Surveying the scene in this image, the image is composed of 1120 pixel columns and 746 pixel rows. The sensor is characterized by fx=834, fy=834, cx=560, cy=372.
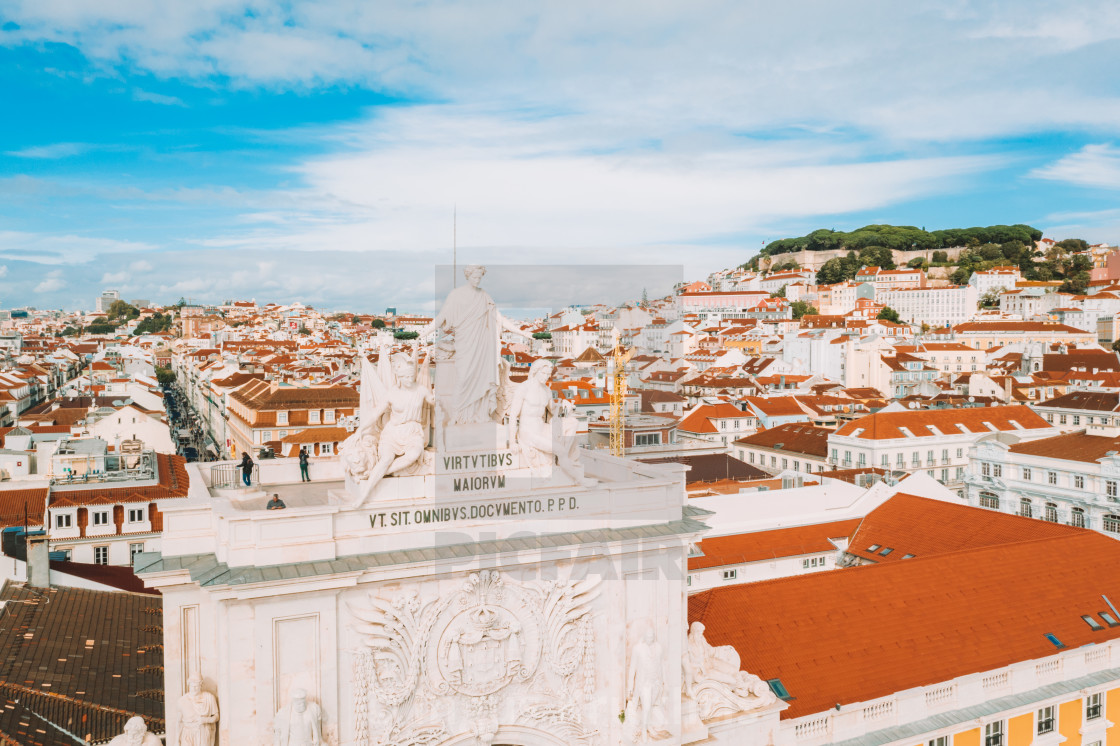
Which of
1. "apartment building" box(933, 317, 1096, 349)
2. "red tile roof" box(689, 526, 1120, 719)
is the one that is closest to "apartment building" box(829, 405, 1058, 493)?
"red tile roof" box(689, 526, 1120, 719)

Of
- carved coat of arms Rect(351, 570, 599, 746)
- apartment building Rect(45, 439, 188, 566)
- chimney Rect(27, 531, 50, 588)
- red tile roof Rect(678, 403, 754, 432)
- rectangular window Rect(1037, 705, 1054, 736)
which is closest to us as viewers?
carved coat of arms Rect(351, 570, 599, 746)

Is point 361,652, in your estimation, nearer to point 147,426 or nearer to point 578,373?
point 147,426

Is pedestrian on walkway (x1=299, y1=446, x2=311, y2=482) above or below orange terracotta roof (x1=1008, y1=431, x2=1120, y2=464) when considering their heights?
above

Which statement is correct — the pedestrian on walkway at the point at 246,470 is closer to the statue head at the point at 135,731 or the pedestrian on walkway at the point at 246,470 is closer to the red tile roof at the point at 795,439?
the statue head at the point at 135,731

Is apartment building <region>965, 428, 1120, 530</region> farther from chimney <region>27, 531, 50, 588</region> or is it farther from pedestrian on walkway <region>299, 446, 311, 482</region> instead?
chimney <region>27, 531, 50, 588</region>

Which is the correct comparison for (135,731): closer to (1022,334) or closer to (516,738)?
(516,738)

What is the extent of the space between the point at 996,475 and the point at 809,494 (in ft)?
71.8

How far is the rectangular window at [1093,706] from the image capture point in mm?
20828

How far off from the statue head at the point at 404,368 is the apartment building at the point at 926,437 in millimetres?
52635

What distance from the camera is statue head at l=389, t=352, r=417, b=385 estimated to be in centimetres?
1417

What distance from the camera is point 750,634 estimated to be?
789 inches

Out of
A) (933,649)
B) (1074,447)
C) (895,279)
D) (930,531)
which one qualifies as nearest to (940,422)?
(1074,447)

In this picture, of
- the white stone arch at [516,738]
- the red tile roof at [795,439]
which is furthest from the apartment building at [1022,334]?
the white stone arch at [516,738]

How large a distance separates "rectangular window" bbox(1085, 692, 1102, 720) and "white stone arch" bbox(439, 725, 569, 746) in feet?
48.6
